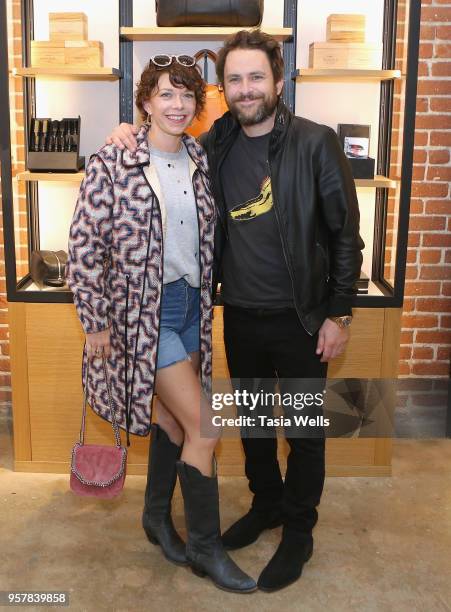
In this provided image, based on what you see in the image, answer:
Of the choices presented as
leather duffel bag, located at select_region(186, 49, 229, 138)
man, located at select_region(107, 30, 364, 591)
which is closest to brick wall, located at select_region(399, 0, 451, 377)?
leather duffel bag, located at select_region(186, 49, 229, 138)

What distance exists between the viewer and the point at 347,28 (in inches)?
123

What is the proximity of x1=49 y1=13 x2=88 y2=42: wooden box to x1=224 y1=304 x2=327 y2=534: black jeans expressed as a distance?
55.7 inches

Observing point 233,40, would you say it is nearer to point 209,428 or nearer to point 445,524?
point 209,428

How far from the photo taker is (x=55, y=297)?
3193mm

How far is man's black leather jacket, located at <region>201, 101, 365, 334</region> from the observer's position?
7.88ft

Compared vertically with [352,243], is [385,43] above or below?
above

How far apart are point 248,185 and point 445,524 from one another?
1.58 metres

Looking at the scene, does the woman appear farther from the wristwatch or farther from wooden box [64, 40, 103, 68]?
wooden box [64, 40, 103, 68]

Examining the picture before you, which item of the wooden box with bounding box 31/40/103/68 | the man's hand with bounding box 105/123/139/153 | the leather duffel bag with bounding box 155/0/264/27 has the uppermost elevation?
the leather duffel bag with bounding box 155/0/264/27

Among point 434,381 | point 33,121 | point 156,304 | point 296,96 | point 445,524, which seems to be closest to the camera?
point 156,304

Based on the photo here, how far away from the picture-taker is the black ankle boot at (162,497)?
8.77ft

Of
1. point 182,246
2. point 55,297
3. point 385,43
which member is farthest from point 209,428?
point 385,43

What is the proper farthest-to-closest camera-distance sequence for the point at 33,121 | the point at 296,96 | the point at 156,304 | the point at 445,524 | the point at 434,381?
the point at 434,381, the point at 296,96, the point at 33,121, the point at 445,524, the point at 156,304

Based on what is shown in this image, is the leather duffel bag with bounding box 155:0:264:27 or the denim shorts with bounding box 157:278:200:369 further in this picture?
the leather duffel bag with bounding box 155:0:264:27
